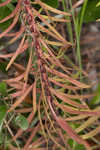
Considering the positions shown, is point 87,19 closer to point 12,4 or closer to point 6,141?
point 12,4

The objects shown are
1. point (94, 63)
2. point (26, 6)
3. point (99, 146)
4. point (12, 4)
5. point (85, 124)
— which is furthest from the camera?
point (94, 63)

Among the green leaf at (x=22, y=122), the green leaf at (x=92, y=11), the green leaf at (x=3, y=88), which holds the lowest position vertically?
the green leaf at (x=22, y=122)

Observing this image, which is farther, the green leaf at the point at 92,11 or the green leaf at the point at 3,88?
→ the green leaf at the point at 92,11

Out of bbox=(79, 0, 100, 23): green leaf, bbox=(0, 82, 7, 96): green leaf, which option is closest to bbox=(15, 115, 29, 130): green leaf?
bbox=(0, 82, 7, 96): green leaf

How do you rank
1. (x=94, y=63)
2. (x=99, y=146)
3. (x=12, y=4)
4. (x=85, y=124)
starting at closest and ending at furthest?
(x=12, y=4) < (x=85, y=124) < (x=99, y=146) < (x=94, y=63)

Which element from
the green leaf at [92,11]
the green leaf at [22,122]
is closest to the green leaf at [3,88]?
the green leaf at [22,122]

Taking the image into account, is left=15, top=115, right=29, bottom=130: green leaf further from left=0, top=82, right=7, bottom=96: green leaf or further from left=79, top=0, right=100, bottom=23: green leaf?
left=79, top=0, right=100, bottom=23: green leaf

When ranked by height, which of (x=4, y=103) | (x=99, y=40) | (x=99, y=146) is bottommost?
(x=99, y=146)

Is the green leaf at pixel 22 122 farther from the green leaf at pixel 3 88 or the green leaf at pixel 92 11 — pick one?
the green leaf at pixel 92 11

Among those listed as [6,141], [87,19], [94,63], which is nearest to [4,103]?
[6,141]

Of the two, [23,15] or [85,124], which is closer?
[23,15]

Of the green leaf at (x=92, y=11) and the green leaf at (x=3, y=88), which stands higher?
the green leaf at (x=92, y=11)
